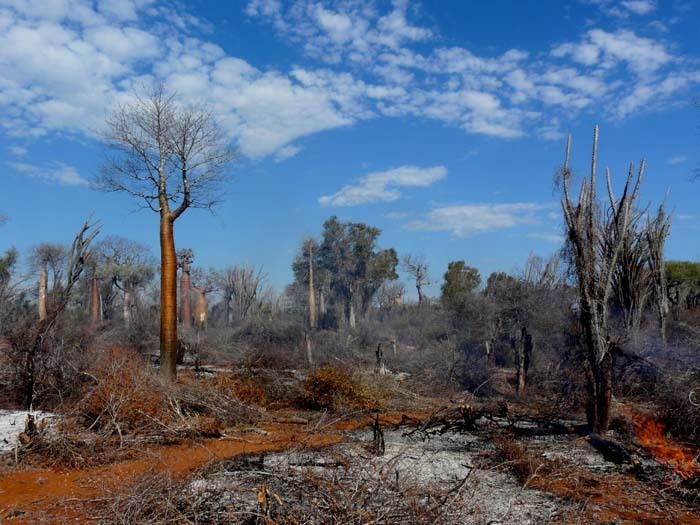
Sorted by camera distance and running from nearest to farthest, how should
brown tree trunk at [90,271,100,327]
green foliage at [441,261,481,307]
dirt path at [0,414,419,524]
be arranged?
dirt path at [0,414,419,524]
green foliage at [441,261,481,307]
brown tree trunk at [90,271,100,327]

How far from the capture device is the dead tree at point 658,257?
1811 centimetres

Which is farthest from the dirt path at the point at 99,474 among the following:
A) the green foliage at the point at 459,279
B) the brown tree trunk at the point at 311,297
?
the brown tree trunk at the point at 311,297

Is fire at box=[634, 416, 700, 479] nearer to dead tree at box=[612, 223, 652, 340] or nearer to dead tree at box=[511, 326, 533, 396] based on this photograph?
dead tree at box=[511, 326, 533, 396]

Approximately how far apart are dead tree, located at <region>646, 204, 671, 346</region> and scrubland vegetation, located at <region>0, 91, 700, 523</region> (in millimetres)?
60

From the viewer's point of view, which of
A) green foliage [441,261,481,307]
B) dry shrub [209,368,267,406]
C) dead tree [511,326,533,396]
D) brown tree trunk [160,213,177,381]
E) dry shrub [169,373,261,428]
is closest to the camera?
dry shrub [169,373,261,428]

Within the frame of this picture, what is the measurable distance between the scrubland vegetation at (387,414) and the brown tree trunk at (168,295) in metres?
0.05

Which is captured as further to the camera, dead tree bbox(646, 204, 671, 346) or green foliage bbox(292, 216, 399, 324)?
green foliage bbox(292, 216, 399, 324)

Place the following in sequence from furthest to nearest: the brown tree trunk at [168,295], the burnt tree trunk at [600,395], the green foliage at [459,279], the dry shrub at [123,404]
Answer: the green foliage at [459,279] < the brown tree trunk at [168,295] < the dry shrub at [123,404] < the burnt tree trunk at [600,395]

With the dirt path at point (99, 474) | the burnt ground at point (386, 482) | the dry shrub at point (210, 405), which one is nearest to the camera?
the burnt ground at point (386, 482)

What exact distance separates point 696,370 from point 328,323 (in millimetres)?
29348

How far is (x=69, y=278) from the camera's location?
12367 mm

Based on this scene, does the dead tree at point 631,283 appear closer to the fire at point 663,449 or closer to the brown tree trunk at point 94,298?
the fire at point 663,449

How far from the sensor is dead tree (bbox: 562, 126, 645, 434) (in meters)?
9.21

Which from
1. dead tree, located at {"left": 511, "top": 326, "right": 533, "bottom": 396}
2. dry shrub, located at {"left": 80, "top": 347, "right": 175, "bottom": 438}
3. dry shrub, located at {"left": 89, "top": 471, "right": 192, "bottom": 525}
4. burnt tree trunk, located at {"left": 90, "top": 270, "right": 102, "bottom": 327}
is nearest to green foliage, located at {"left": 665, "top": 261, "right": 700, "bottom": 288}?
dead tree, located at {"left": 511, "top": 326, "right": 533, "bottom": 396}
